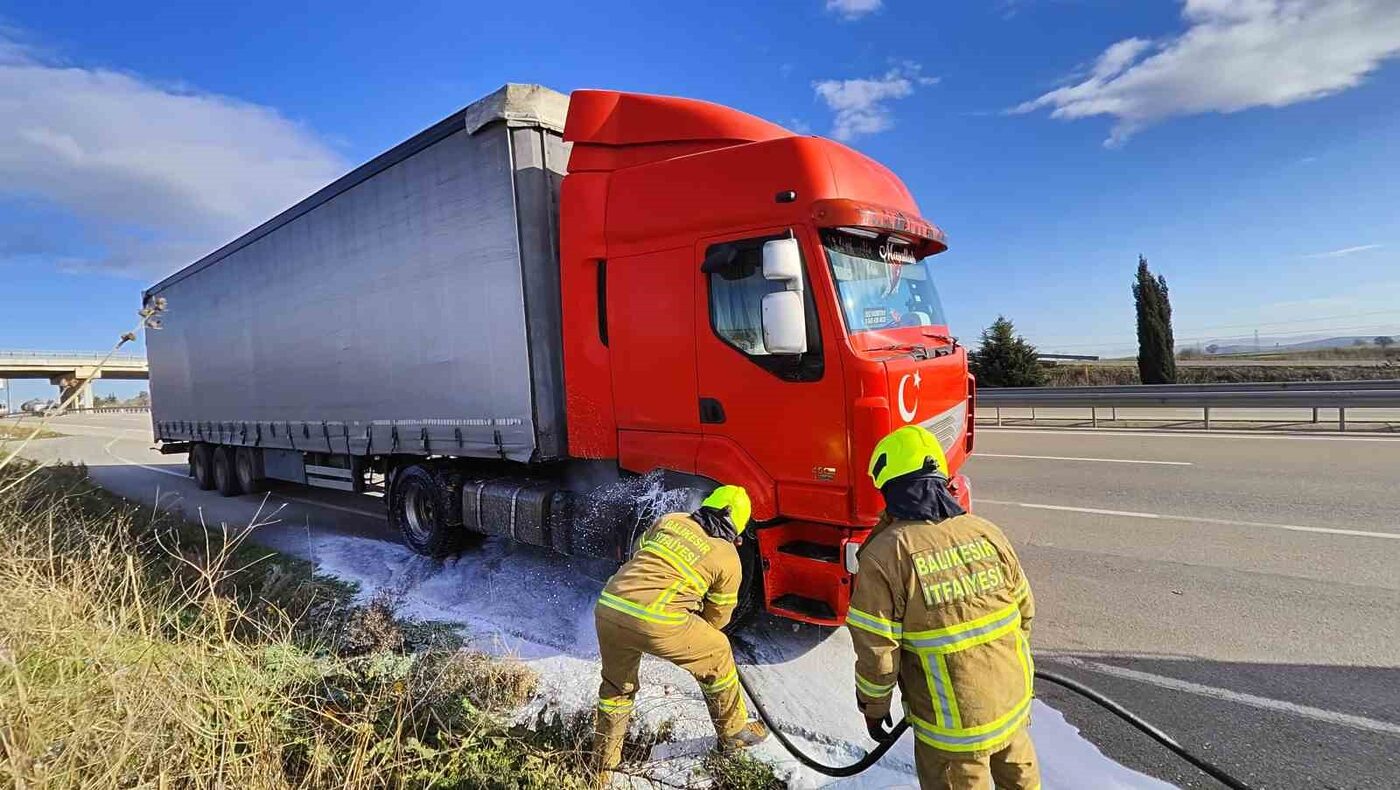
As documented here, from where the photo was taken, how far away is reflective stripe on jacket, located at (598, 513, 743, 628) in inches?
110

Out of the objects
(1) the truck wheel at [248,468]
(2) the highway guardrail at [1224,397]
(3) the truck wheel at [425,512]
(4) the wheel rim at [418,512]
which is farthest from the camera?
(2) the highway guardrail at [1224,397]

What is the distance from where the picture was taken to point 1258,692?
338 centimetres

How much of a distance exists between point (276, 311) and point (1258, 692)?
956cm

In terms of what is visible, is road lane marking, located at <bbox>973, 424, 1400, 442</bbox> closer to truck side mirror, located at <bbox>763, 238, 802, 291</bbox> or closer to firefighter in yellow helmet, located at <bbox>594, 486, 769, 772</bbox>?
truck side mirror, located at <bbox>763, 238, 802, 291</bbox>

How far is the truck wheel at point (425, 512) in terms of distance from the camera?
6062 mm

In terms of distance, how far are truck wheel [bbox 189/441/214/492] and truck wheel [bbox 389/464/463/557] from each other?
22.4 ft

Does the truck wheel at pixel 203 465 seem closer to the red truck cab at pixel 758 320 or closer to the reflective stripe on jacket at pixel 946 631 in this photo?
the red truck cab at pixel 758 320

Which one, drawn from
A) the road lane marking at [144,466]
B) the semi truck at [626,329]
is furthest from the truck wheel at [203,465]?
the semi truck at [626,329]

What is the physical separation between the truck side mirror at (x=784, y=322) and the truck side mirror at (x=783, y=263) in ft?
0.25

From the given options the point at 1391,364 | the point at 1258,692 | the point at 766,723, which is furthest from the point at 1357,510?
the point at 1391,364

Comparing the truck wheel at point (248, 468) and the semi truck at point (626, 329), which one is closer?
the semi truck at point (626, 329)

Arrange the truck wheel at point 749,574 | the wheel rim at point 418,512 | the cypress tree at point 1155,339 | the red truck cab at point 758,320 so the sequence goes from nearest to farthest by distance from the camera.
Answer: the red truck cab at point 758,320
the truck wheel at point 749,574
the wheel rim at point 418,512
the cypress tree at point 1155,339

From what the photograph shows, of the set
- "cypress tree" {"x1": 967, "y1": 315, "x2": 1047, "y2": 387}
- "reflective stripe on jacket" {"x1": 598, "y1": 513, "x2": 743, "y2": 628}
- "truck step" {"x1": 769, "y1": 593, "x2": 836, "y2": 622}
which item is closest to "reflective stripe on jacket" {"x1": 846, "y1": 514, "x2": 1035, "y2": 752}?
"reflective stripe on jacket" {"x1": 598, "y1": 513, "x2": 743, "y2": 628}

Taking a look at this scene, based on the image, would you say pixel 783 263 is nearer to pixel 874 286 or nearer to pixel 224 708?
pixel 874 286
